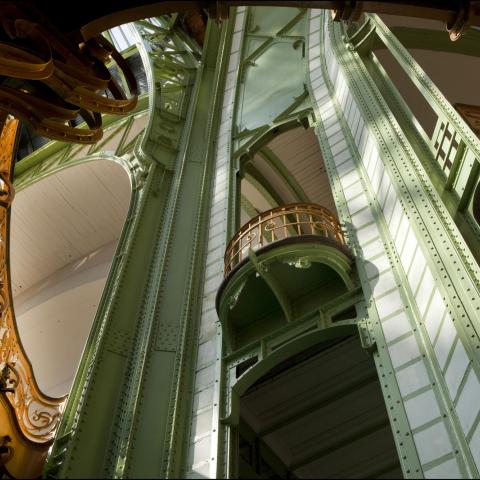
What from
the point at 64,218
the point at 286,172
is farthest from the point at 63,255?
the point at 286,172

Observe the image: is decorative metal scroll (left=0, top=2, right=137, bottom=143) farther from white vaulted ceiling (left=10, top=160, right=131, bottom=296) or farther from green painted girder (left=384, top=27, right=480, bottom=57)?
white vaulted ceiling (left=10, top=160, right=131, bottom=296)

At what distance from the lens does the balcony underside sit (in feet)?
28.2

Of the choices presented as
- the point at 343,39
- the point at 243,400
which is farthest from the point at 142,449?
the point at 343,39

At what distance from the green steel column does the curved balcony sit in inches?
28.6

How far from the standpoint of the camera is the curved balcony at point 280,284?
8.61 metres

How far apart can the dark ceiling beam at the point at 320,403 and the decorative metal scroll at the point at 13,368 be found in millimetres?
4302

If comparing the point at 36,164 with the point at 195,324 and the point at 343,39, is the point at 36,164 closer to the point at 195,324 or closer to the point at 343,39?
the point at 343,39

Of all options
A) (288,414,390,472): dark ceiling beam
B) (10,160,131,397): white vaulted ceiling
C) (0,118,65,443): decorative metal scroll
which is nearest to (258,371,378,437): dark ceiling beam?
(288,414,390,472): dark ceiling beam

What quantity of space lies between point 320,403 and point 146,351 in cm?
247

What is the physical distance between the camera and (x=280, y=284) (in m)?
8.87

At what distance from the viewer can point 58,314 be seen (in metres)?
20.7

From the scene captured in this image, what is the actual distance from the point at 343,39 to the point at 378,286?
24.1 ft

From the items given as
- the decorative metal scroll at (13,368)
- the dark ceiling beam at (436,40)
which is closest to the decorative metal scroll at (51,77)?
the decorative metal scroll at (13,368)

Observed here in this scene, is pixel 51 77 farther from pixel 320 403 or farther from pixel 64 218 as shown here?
pixel 64 218
